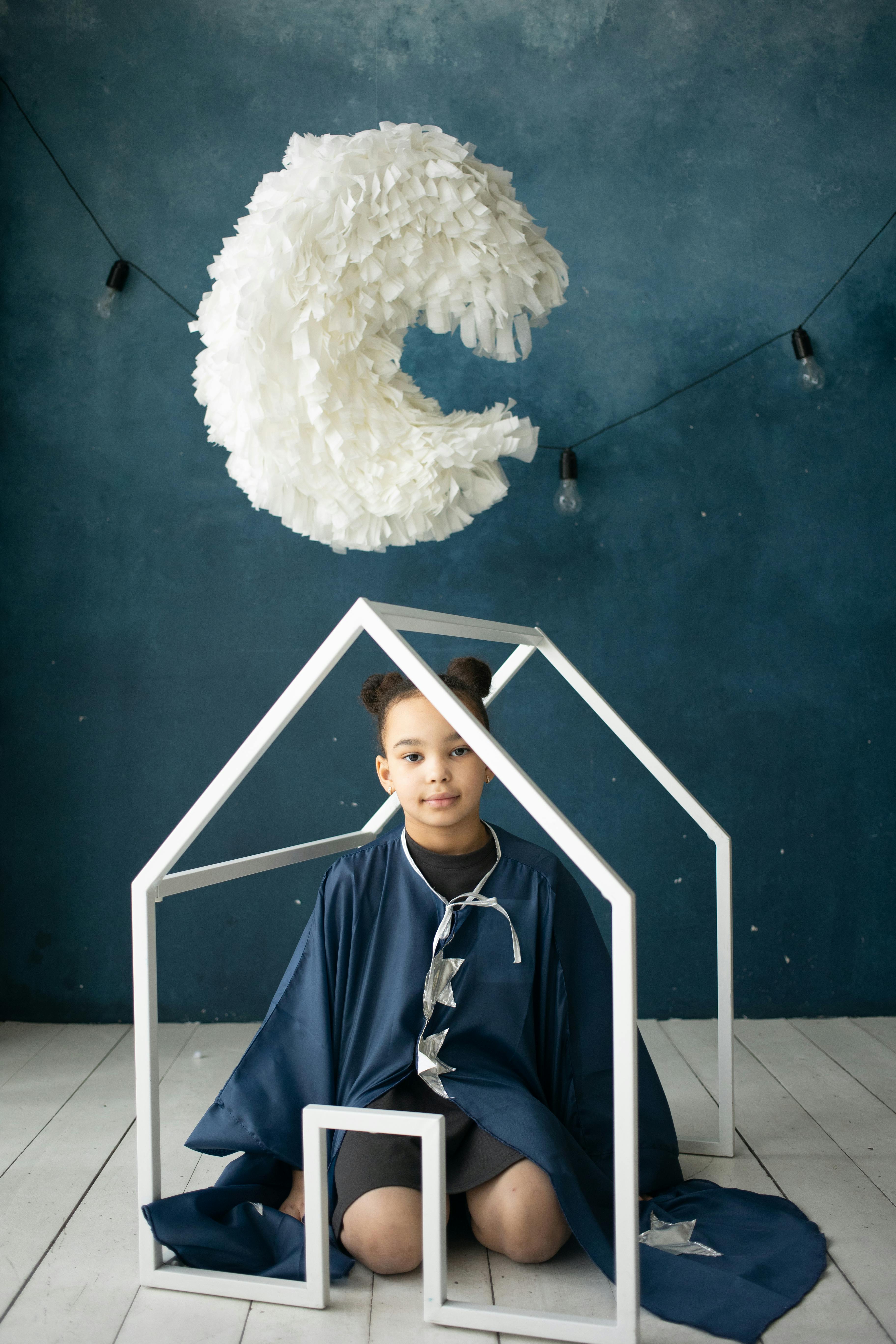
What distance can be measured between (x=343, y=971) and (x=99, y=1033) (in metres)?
1.22

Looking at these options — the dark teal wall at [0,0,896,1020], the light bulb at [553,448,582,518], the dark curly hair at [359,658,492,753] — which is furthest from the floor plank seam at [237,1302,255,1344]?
the light bulb at [553,448,582,518]

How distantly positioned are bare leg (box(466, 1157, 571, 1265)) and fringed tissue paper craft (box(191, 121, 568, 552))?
94cm

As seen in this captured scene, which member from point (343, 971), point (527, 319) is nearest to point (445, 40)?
point (527, 319)

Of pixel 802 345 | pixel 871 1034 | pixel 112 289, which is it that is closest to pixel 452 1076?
pixel 871 1034

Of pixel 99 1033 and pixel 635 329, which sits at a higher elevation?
pixel 635 329

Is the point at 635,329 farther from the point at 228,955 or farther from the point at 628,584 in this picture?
the point at 228,955

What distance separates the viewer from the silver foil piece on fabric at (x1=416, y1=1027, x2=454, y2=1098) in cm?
144

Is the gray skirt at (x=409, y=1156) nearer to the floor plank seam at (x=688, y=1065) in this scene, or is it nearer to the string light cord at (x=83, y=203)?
the floor plank seam at (x=688, y=1065)

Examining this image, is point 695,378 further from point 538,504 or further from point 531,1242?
point 531,1242

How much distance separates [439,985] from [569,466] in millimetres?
1441

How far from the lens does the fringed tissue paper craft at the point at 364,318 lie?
A: 4.58 feet

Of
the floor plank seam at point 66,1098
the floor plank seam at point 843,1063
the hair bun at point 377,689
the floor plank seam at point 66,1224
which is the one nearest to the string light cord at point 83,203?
the hair bun at point 377,689

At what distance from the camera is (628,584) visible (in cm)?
259

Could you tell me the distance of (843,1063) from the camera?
2254 mm
